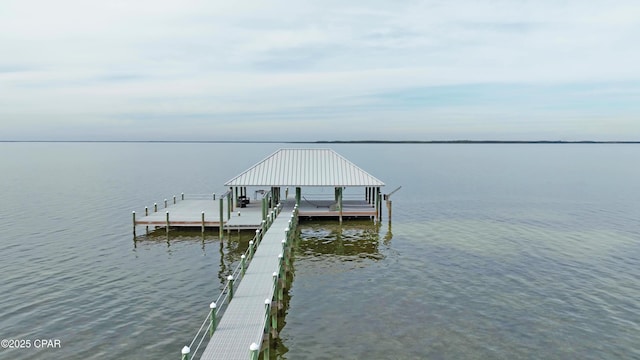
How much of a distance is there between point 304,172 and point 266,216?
6.22 m

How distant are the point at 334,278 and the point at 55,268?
623 inches

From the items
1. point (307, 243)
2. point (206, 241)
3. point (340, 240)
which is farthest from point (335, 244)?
point (206, 241)

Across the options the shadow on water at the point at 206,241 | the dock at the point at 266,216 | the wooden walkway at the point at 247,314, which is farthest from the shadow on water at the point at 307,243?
the wooden walkway at the point at 247,314

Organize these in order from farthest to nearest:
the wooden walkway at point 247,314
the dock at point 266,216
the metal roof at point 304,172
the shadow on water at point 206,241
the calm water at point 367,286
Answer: the metal roof at point 304,172 → the shadow on water at point 206,241 → the calm water at point 367,286 → the dock at point 266,216 → the wooden walkway at point 247,314

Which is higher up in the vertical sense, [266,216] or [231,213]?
[266,216]

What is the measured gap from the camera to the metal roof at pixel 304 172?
36.4 m

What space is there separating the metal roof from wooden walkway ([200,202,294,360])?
1299 centimetres

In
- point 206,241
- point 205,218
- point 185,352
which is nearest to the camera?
point 185,352

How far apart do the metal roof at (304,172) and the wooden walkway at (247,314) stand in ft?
42.6

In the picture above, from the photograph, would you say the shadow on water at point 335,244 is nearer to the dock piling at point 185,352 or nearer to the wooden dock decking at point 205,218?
the wooden dock decking at point 205,218

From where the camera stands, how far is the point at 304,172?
38.0 metres

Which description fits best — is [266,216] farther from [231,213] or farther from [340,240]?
[340,240]

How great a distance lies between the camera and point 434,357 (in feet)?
52.0

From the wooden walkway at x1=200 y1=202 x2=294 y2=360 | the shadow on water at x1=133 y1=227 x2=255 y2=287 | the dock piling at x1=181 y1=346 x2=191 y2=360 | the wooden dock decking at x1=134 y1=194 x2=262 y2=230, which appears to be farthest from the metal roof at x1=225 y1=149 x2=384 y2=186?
the dock piling at x1=181 y1=346 x2=191 y2=360
